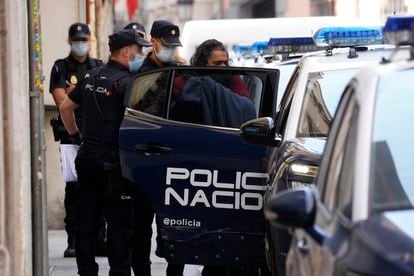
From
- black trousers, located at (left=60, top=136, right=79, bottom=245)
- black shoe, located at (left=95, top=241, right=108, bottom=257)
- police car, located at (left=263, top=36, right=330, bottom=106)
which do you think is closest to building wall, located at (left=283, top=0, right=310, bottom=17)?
police car, located at (left=263, top=36, right=330, bottom=106)

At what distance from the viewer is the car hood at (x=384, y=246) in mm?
3871

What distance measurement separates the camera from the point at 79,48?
10.8 metres

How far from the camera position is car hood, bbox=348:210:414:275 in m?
3.87

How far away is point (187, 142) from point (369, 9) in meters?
24.8

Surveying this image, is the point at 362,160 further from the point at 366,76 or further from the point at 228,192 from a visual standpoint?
the point at 228,192

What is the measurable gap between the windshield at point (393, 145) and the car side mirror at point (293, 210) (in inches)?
10.2

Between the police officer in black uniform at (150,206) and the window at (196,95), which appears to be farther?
the police officer in black uniform at (150,206)

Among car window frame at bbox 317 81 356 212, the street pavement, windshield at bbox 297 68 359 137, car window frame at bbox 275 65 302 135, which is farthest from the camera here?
the street pavement

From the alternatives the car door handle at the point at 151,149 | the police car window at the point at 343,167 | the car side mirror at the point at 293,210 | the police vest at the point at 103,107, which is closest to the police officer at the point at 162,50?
the police vest at the point at 103,107

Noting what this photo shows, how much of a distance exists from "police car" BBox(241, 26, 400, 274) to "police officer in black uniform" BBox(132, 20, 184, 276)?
892mm

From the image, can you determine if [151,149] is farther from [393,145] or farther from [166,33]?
[393,145]

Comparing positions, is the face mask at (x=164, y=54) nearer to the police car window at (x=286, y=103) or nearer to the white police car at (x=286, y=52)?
the police car window at (x=286, y=103)

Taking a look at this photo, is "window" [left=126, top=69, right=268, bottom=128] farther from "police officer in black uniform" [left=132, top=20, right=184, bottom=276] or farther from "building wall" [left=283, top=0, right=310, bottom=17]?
"building wall" [left=283, top=0, right=310, bottom=17]

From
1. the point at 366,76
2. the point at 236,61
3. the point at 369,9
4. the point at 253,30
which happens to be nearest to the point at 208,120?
the point at 366,76
